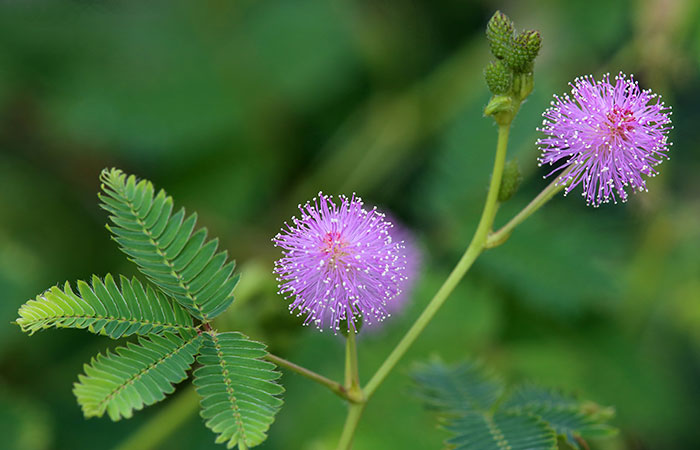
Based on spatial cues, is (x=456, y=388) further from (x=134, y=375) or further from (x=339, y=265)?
(x=134, y=375)

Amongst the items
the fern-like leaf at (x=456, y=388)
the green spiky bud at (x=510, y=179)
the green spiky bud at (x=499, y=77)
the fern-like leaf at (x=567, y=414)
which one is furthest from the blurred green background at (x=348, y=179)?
the green spiky bud at (x=499, y=77)

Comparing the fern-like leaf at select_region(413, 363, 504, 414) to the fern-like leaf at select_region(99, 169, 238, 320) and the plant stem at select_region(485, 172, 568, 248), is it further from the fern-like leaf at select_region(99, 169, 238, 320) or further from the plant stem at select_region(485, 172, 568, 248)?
the fern-like leaf at select_region(99, 169, 238, 320)

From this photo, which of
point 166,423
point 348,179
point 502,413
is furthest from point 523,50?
point 348,179

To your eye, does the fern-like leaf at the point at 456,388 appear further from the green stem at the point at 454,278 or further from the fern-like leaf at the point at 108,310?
the fern-like leaf at the point at 108,310

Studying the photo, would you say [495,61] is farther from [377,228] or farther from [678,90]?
[678,90]

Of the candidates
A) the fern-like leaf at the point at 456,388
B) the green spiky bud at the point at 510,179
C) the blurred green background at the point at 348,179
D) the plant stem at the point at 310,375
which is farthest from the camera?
the blurred green background at the point at 348,179

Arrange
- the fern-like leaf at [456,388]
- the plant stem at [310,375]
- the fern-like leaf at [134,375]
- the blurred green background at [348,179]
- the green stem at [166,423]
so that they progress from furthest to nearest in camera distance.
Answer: the blurred green background at [348,179] < the green stem at [166,423] < the fern-like leaf at [456,388] < the plant stem at [310,375] < the fern-like leaf at [134,375]

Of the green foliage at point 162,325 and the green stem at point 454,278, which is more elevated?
the green stem at point 454,278

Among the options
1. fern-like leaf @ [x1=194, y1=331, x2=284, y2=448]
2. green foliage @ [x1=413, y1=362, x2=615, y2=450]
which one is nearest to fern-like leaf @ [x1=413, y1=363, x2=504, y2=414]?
green foliage @ [x1=413, y1=362, x2=615, y2=450]
